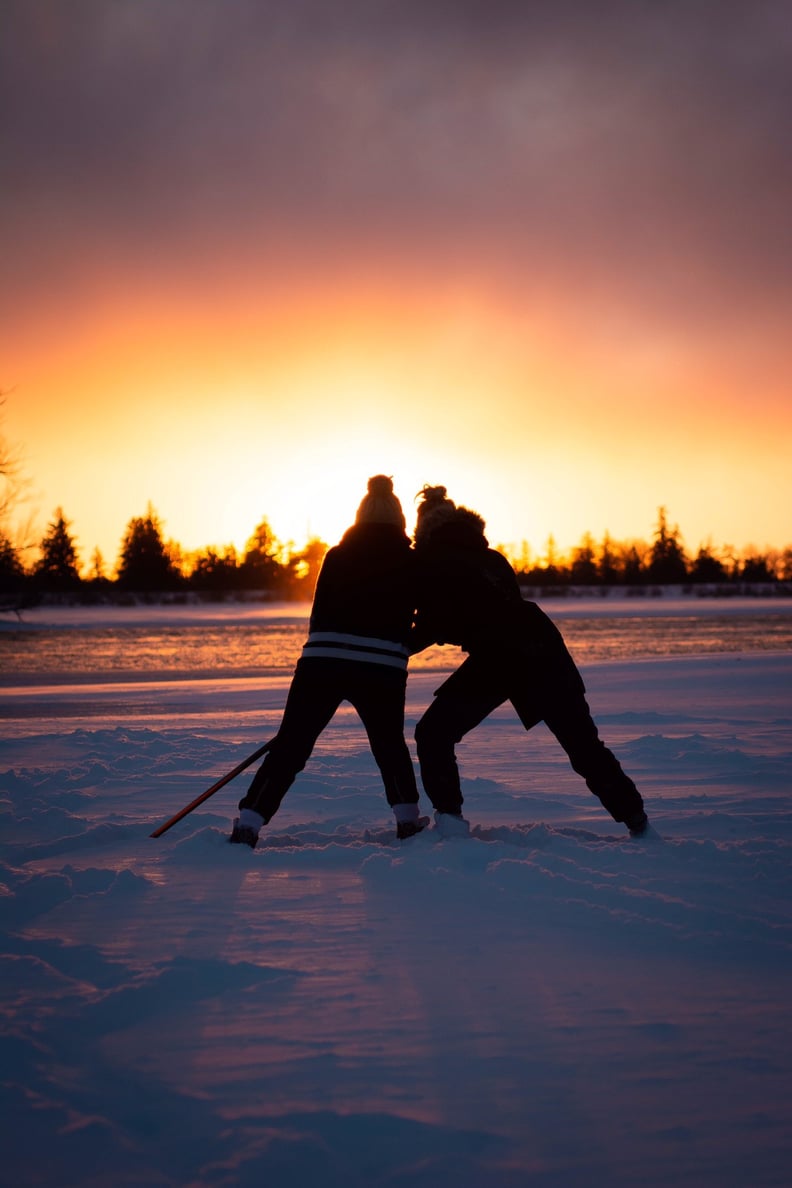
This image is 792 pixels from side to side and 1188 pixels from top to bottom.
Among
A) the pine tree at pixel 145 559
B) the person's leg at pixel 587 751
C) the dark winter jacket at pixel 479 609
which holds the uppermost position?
the pine tree at pixel 145 559

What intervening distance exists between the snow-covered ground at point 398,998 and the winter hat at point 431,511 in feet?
4.81

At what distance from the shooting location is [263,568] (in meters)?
86.2

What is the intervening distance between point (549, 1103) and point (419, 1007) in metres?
0.57

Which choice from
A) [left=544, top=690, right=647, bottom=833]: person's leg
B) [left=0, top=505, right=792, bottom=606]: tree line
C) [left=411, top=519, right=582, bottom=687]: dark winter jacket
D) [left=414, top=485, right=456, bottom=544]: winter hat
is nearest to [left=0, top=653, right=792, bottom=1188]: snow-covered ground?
[left=544, top=690, right=647, bottom=833]: person's leg

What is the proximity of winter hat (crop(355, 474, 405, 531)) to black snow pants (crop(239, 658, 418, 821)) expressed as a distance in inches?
27.6

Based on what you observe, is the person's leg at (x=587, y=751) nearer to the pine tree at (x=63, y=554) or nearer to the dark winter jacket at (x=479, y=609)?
the dark winter jacket at (x=479, y=609)

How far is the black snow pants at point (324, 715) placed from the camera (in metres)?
4.32

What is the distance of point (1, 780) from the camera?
6.14 m

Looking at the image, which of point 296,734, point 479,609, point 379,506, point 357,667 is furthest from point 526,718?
point 379,506

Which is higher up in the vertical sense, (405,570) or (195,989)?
(405,570)

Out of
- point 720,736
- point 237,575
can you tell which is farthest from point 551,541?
point 720,736

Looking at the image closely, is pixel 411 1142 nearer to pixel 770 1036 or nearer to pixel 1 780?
pixel 770 1036

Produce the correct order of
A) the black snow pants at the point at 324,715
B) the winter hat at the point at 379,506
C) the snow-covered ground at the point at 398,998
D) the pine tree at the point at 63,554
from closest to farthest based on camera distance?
the snow-covered ground at the point at 398,998
the black snow pants at the point at 324,715
the winter hat at the point at 379,506
the pine tree at the point at 63,554

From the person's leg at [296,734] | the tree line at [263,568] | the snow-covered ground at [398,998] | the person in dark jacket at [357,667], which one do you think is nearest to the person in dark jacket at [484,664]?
the person in dark jacket at [357,667]
